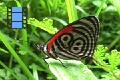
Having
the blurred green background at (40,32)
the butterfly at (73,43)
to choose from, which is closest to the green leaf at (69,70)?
the butterfly at (73,43)

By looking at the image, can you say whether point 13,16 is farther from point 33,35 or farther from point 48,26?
point 48,26

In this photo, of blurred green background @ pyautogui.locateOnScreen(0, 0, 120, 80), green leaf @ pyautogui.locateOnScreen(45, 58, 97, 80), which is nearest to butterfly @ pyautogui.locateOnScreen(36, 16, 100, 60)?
green leaf @ pyautogui.locateOnScreen(45, 58, 97, 80)

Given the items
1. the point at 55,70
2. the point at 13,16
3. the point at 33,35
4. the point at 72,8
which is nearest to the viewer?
the point at 55,70

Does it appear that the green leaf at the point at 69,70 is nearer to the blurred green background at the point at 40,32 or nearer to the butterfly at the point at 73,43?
the butterfly at the point at 73,43

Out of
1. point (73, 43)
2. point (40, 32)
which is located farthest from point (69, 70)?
point (40, 32)

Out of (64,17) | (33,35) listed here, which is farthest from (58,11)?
(33,35)

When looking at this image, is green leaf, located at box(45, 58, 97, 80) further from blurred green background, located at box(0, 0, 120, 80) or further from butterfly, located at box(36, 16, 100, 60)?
blurred green background, located at box(0, 0, 120, 80)
